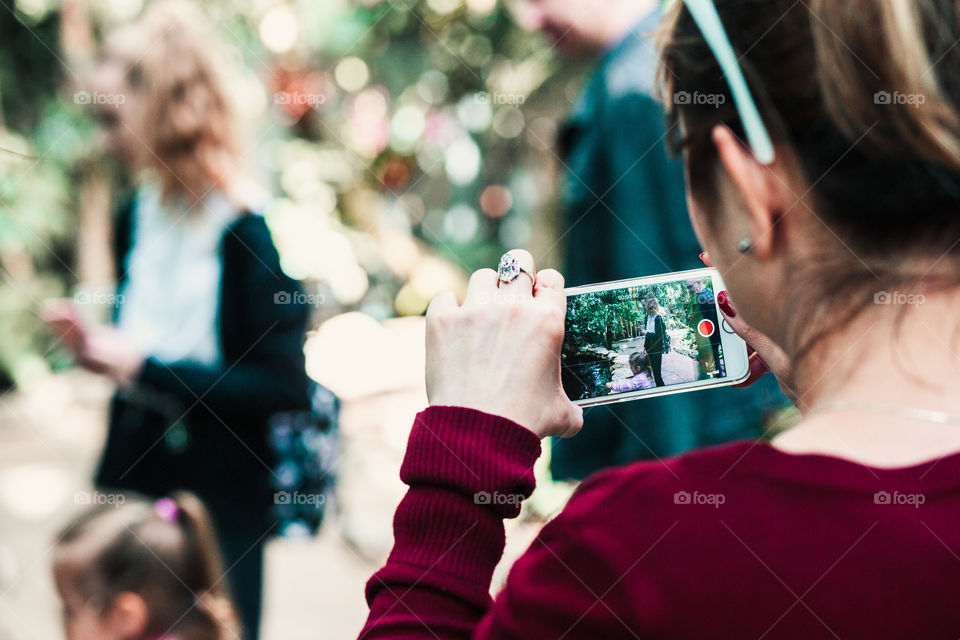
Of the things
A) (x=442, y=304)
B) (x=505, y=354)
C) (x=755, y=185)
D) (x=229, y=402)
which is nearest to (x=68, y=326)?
(x=229, y=402)

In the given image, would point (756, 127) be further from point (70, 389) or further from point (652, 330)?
point (70, 389)

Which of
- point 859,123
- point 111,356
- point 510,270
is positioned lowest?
point 111,356

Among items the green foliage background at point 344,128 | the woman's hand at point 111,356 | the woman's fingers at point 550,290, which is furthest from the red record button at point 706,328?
the green foliage background at point 344,128

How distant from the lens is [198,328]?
7.31 feet

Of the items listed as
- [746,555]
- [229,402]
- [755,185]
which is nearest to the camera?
[746,555]

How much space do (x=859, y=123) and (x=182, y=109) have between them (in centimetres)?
203

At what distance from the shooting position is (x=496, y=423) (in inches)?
32.3

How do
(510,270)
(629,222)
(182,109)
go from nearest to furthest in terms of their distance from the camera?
1. (510,270)
2. (629,222)
3. (182,109)

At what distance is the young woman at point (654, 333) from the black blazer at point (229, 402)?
1.21m

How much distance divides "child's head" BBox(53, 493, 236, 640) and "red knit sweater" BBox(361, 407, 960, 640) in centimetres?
169

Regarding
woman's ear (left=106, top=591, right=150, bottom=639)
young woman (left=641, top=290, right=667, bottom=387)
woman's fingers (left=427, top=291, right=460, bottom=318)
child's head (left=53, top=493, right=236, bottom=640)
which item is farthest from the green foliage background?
woman's fingers (left=427, top=291, right=460, bottom=318)

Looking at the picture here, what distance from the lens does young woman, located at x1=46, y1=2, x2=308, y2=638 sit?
2.15 metres

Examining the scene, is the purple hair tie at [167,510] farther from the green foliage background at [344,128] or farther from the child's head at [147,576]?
the green foliage background at [344,128]

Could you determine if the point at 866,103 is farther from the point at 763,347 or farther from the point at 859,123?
the point at 763,347
